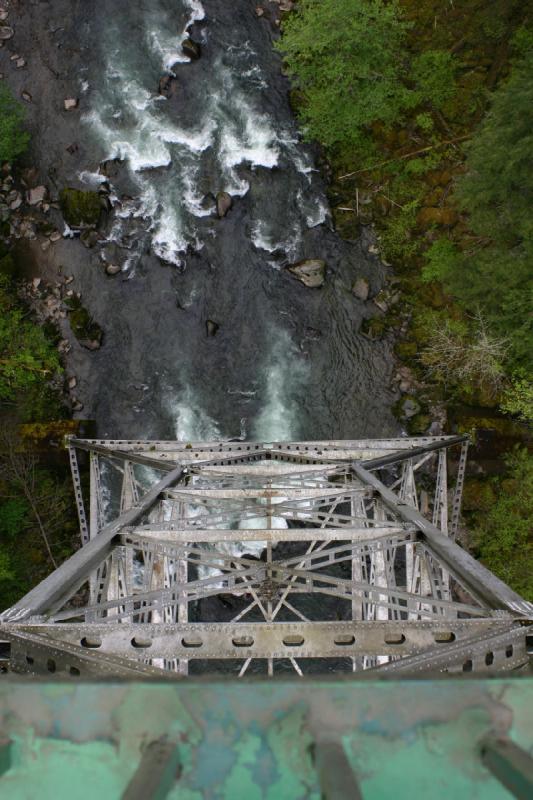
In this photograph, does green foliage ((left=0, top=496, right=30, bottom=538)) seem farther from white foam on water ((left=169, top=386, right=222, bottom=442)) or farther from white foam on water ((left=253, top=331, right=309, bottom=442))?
white foam on water ((left=253, top=331, right=309, bottom=442))

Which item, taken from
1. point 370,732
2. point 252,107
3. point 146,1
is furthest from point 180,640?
point 146,1

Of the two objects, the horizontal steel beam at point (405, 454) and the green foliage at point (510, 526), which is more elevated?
the horizontal steel beam at point (405, 454)

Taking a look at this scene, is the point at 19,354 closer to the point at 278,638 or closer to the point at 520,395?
the point at 278,638

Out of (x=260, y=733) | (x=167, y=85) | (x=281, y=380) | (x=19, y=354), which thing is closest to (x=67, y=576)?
(x=260, y=733)

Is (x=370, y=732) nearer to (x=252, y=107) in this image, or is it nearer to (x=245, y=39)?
(x=252, y=107)

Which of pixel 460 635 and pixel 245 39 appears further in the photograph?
pixel 245 39

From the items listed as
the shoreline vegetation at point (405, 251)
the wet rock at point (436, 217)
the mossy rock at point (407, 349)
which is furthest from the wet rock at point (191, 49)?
the mossy rock at point (407, 349)

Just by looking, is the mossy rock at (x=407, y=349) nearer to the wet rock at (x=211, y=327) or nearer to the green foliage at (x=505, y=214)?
the green foliage at (x=505, y=214)
